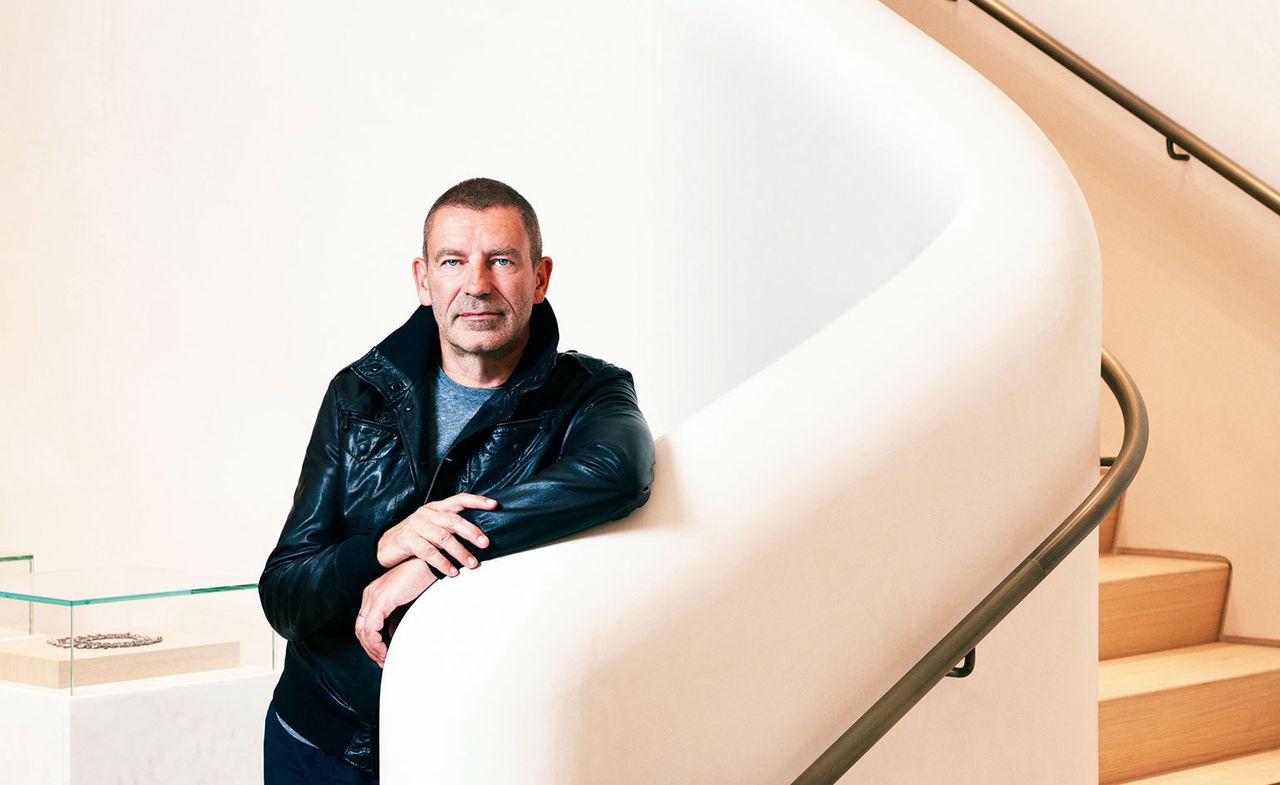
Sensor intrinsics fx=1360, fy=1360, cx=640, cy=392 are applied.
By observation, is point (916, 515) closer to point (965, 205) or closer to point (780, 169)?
point (965, 205)

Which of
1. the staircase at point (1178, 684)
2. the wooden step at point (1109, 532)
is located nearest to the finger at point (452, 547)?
the staircase at point (1178, 684)

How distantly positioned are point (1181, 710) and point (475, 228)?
2212 millimetres

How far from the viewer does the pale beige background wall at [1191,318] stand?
3762 mm

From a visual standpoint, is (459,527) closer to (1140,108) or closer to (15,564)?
(15,564)

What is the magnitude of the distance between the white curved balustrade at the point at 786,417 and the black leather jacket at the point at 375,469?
143 millimetres

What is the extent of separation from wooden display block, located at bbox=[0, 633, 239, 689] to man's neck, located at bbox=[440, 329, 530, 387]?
1004mm

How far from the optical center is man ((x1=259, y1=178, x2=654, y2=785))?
1748 millimetres

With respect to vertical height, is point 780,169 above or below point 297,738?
above

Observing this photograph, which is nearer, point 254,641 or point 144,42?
point 254,641

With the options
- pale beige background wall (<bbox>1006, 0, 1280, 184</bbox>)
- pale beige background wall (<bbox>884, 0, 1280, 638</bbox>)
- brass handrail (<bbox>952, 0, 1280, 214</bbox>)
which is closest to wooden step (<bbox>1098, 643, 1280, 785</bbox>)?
pale beige background wall (<bbox>884, 0, 1280, 638</bbox>)

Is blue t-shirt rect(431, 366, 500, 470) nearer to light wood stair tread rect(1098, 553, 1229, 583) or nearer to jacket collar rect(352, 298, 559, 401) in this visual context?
jacket collar rect(352, 298, 559, 401)

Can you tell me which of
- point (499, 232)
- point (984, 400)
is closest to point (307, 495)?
point (499, 232)

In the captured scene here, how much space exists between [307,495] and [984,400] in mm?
1010

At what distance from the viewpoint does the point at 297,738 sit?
1.83 m
